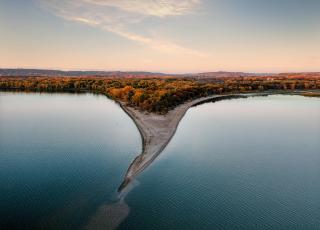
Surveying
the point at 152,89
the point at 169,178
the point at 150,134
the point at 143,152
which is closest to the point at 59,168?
the point at 143,152

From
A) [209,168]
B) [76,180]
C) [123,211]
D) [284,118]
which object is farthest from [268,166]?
[284,118]

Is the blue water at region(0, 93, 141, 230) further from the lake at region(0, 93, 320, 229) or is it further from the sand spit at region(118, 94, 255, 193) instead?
the sand spit at region(118, 94, 255, 193)

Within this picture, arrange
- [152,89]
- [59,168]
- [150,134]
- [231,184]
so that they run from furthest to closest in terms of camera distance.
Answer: [152,89]
[150,134]
[59,168]
[231,184]

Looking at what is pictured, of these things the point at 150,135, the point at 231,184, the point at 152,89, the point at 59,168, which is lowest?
the point at 231,184

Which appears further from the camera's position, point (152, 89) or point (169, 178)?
point (152, 89)

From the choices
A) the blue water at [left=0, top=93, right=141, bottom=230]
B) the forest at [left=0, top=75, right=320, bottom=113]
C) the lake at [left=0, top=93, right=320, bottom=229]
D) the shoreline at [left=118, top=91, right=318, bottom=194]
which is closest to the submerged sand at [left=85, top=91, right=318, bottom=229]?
the shoreline at [left=118, top=91, right=318, bottom=194]

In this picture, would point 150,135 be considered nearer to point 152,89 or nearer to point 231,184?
point 231,184

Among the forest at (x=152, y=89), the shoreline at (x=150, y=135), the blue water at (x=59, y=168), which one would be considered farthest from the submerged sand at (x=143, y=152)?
the forest at (x=152, y=89)

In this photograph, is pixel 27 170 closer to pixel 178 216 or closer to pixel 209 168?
pixel 178 216
